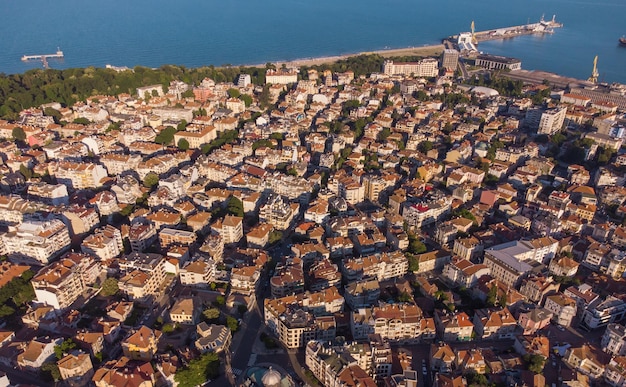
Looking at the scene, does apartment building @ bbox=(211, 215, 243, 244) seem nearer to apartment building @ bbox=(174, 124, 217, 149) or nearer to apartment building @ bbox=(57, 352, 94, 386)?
apartment building @ bbox=(57, 352, 94, 386)

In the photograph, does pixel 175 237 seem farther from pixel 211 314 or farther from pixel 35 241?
pixel 35 241

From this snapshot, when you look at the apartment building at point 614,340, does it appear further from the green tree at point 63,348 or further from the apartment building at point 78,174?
the apartment building at point 78,174

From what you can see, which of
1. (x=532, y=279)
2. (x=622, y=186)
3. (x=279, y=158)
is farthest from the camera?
(x=279, y=158)

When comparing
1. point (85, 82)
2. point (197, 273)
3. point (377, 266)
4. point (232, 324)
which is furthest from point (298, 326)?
point (85, 82)

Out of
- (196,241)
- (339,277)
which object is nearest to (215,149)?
(196,241)

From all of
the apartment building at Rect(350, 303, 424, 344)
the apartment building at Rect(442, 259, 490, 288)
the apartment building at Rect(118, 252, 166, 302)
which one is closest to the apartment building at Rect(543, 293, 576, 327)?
the apartment building at Rect(442, 259, 490, 288)

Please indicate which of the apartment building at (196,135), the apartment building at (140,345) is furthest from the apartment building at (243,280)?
the apartment building at (196,135)

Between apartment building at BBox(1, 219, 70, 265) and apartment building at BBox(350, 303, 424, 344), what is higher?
apartment building at BBox(1, 219, 70, 265)

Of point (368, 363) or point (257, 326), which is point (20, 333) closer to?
point (257, 326)
